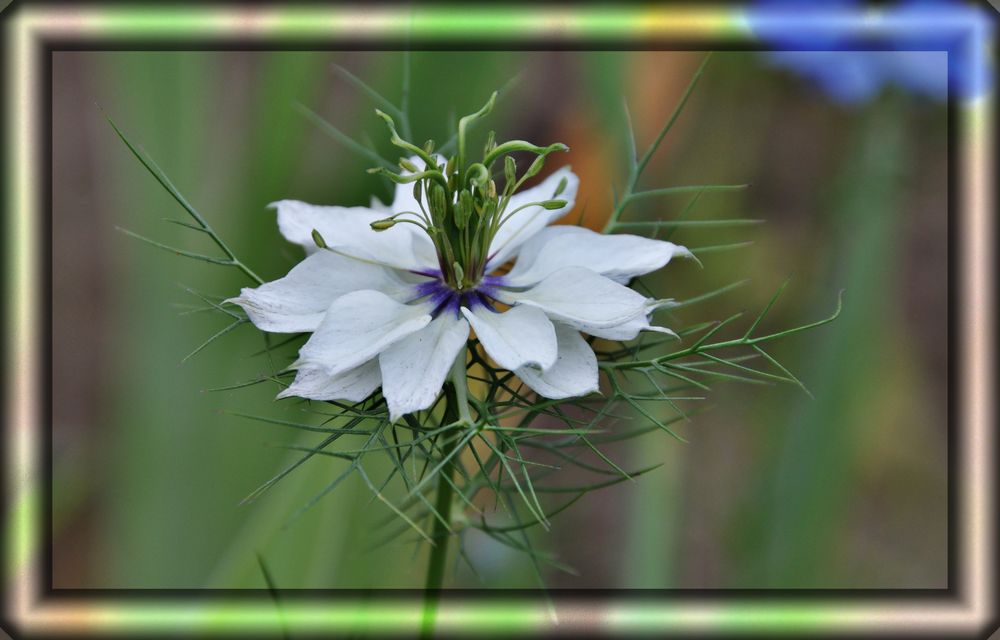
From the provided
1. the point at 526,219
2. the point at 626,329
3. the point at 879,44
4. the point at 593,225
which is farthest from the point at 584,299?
the point at 593,225

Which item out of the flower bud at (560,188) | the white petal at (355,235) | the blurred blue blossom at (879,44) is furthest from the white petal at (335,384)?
the blurred blue blossom at (879,44)

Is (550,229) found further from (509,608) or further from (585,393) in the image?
(509,608)

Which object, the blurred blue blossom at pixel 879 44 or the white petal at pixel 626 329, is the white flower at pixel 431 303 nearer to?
the white petal at pixel 626 329

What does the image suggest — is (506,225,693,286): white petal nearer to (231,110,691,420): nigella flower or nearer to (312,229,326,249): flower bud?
(231,110,691,420): nigella flower

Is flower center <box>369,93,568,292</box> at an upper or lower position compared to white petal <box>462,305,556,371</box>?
upper

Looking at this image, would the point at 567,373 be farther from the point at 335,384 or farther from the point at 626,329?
the point at 335,384

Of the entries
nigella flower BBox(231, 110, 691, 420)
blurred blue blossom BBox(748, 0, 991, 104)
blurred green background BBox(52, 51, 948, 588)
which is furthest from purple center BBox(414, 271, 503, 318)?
blurred blue blossom BBox(748, 0, 991, 104)
